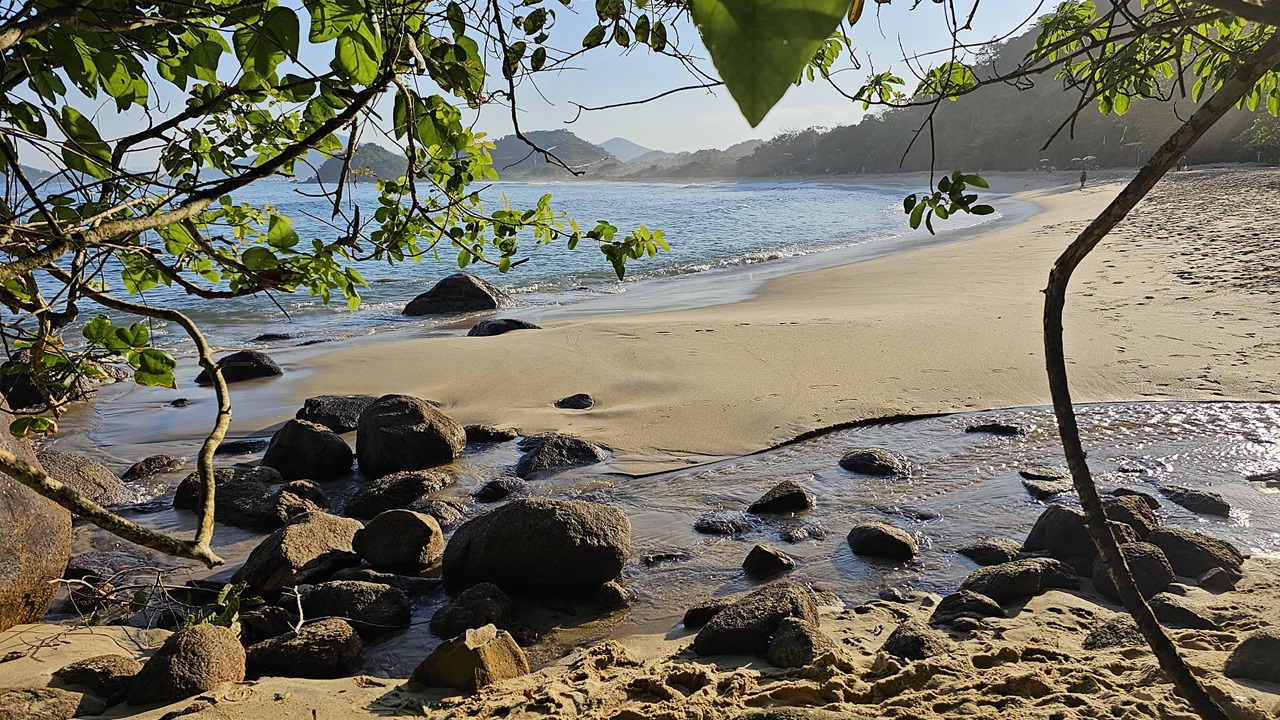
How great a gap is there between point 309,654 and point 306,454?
11.8 feet

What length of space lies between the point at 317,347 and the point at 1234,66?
12.9 metres

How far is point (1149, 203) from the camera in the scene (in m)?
26.5

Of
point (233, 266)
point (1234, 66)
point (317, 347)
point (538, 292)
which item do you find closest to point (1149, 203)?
point (538, 292)

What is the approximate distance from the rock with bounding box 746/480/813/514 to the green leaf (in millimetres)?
5897

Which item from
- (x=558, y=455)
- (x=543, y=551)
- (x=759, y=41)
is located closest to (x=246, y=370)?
(x=558, y=455)

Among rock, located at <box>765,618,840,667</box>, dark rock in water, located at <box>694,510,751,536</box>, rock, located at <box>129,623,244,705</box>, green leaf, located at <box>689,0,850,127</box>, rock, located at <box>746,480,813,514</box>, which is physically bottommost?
dark rock in water, located at <box>694,510,751,536</box>

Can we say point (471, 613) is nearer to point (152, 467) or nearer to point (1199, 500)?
point (1199, 500)

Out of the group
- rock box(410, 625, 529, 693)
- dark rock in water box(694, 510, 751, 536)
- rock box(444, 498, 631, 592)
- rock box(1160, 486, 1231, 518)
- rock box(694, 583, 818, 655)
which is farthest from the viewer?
dark rock in water box(694, 510, 751, 536)

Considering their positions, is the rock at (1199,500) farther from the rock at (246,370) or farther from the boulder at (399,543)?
the rock at (246,370)

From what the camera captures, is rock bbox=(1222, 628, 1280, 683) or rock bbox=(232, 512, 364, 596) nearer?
rock bbox=(1222, 628, 1280, 683)

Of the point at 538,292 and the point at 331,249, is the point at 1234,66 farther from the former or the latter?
the point at 538,292

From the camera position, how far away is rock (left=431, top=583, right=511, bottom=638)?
15.1 ft

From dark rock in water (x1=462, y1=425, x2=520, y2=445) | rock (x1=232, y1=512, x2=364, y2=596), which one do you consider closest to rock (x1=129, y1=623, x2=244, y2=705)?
rock (x1=232, y1=512, x2=364, y2=596)

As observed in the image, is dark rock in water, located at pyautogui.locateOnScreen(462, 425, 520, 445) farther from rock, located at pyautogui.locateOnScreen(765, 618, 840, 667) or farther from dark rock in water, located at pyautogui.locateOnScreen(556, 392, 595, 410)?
rock, located at pyautogui.locateOnScreen(765, 618, 840, 667)
